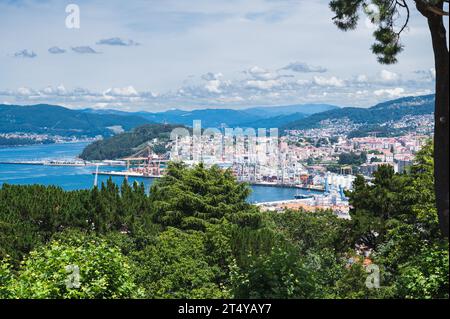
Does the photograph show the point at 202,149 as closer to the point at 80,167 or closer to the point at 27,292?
the point at 80,167

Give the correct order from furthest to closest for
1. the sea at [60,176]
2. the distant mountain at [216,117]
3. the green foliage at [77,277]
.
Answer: the distant mountain at [216,117] → the sea at [60,176] → the green foliage at [77,277]


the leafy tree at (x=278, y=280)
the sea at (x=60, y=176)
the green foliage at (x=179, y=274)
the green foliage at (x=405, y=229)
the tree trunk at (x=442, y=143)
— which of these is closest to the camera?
the tree trunk at (x=442, y=143)

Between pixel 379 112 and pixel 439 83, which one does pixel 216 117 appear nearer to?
pixel 379 112

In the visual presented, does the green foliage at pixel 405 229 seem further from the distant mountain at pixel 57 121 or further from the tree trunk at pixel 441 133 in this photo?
the distant mountain at pixel 57 121

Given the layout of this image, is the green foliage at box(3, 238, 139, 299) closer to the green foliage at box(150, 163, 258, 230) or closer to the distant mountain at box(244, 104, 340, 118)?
Result: the green foliage at box(150, 163, 258, 230)

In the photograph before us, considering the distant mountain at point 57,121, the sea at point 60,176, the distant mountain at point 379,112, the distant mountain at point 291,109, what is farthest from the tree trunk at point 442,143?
the distant mountain at point 291,109

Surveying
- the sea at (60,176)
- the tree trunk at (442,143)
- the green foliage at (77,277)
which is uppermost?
the tree trunk at (442,143)
